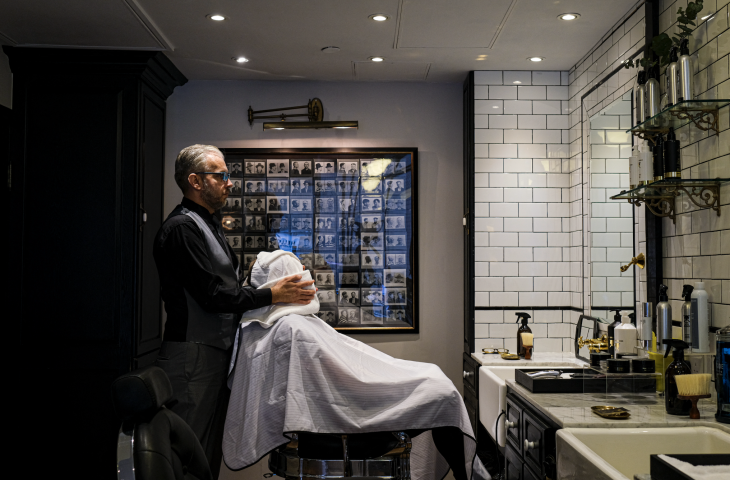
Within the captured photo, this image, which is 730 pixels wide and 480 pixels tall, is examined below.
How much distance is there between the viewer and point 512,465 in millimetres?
2539

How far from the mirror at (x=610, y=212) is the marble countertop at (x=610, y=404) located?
2.73 feet

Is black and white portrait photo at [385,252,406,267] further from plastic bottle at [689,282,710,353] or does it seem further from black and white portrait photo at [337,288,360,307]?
plastic bottle at [689,282,710,353]

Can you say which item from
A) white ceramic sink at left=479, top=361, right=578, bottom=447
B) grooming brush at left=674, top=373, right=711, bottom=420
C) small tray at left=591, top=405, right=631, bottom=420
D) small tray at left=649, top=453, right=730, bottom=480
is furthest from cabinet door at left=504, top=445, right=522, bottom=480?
small tray at left=649, top=453, right=730, bottom=480

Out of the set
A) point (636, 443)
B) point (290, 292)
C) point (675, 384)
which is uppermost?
point (290, 292)

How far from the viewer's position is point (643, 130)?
8.40ft

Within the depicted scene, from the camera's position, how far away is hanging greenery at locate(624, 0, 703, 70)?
7.57 feet

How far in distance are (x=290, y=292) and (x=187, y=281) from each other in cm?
39

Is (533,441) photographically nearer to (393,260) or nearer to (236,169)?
(393,260)

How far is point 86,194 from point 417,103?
2137 mm

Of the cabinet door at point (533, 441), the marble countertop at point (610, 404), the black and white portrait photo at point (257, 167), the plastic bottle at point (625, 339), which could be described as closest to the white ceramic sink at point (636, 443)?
the marble countertop at point (610, 404)

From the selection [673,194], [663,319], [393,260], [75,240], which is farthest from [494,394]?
[75,240]

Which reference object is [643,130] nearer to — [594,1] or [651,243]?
[651,243]

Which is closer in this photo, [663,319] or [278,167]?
[663,319]

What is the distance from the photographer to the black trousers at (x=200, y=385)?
2.26 meters
